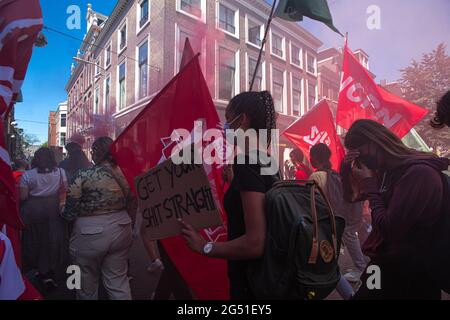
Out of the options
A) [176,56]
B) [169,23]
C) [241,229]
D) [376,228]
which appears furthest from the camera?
[176,56]

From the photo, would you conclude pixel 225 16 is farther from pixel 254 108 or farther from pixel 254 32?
pixel 254 108

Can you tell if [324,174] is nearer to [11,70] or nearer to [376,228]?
[376,228]

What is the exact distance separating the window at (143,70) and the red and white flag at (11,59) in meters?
3.17

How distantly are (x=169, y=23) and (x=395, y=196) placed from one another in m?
3.14

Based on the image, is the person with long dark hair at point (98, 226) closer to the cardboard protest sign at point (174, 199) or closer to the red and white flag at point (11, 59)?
the red and white flag at point (11, 59)

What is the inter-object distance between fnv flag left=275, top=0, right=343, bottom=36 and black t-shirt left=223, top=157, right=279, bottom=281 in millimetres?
2289

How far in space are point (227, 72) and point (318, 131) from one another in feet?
8.33

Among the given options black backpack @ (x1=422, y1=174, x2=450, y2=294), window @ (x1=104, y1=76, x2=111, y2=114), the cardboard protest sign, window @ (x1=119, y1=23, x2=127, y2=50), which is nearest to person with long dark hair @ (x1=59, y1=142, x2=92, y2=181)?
window @ (x1=104, y1=76, x2=111, y2=114)

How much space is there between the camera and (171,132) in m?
2.01

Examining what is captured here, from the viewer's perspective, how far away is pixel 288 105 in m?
8.22

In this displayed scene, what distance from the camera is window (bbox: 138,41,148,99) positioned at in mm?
4695

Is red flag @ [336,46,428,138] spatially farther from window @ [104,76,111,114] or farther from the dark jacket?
window @ [104,76,111,114]
